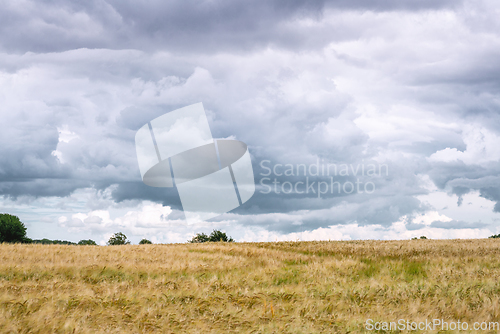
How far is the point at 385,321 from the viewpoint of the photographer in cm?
648

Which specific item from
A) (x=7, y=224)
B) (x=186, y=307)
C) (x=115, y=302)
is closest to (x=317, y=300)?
(x=186, y=307)

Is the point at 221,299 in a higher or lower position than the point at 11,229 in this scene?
lower

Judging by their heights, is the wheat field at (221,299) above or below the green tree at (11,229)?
below

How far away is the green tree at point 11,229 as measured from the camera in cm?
4992

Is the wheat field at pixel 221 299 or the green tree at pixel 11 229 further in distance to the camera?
the green tree at pixel 11 229

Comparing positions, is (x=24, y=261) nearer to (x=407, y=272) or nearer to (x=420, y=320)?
(x=420, y=320)

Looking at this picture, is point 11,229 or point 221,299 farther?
point 11,229

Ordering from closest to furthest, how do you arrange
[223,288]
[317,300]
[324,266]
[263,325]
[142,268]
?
[263,325], [317,300], [223,288], [142,268], [324,266]

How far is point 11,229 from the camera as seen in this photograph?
50281 mm

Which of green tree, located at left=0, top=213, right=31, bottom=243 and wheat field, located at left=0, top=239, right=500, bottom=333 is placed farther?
green tree, located at left=0, top=213, right=31, bottom=243

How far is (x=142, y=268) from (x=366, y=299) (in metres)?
7.67

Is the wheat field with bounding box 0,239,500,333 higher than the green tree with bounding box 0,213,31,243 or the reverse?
the reverse

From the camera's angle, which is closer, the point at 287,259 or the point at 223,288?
the point at 223,288

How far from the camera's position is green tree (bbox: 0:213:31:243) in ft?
164
